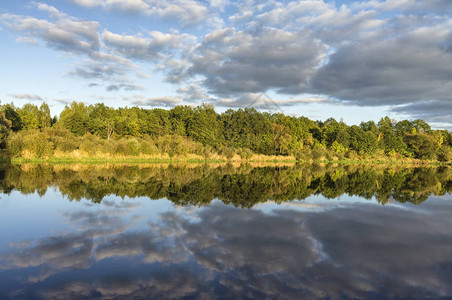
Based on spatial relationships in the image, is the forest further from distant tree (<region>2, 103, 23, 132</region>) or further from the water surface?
the water surface

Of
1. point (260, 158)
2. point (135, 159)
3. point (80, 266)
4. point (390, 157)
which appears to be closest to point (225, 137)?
point (260, 158)

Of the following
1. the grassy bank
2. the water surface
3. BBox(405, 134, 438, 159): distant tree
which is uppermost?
BBox(405, 134, 438, 159): distant tree

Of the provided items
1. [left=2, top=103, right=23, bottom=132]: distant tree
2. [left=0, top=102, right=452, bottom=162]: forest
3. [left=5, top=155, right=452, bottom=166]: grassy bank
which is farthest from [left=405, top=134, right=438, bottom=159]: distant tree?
[left=2, top=103, right=23, bottom=132]: distant tree

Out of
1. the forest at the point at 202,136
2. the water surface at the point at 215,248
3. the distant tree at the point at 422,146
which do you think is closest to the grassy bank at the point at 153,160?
the forest at the point at 202,136

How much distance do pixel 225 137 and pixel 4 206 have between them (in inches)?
2196

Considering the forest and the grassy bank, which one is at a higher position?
the forest

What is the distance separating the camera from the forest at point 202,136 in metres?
43.6

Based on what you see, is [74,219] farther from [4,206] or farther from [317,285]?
[317,285]

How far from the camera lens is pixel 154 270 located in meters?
5.77

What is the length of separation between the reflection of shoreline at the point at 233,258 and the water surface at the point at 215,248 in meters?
0.03

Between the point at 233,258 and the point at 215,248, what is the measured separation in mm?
758

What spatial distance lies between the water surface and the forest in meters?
30.3

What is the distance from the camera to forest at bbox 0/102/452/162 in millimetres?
43606

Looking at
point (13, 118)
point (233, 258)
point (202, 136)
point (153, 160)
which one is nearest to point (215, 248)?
point (233, 258)
